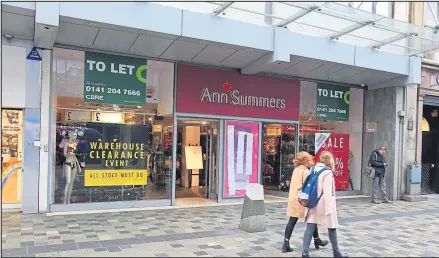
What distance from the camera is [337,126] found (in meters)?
11.8

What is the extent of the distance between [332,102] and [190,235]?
6.90m

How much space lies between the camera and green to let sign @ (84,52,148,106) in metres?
8.24

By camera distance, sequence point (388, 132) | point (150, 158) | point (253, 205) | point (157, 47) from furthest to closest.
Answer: point (388, 132)
point (150, 158)
point (157, 47)
point (253, 205)

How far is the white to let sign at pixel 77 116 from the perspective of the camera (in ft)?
26.7

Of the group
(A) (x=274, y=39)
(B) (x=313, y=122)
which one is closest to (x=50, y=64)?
(A) (x=274, y=39)

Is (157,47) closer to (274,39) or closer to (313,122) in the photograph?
(274,39)

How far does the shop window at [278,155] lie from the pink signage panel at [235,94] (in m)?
0.53

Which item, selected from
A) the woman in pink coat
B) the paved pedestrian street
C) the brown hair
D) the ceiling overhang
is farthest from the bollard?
the ceiling overhang

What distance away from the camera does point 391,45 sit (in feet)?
32.7

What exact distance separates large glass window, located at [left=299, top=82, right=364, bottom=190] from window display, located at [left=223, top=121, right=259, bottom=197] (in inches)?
65.9

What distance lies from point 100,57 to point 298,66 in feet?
15.4

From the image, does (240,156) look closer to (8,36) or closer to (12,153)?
(12,153)

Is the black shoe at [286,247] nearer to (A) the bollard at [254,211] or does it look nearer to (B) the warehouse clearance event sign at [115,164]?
(A) the bollard at [254,211]

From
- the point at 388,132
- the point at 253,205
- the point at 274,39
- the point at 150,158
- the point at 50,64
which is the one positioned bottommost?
the point at 253,205
